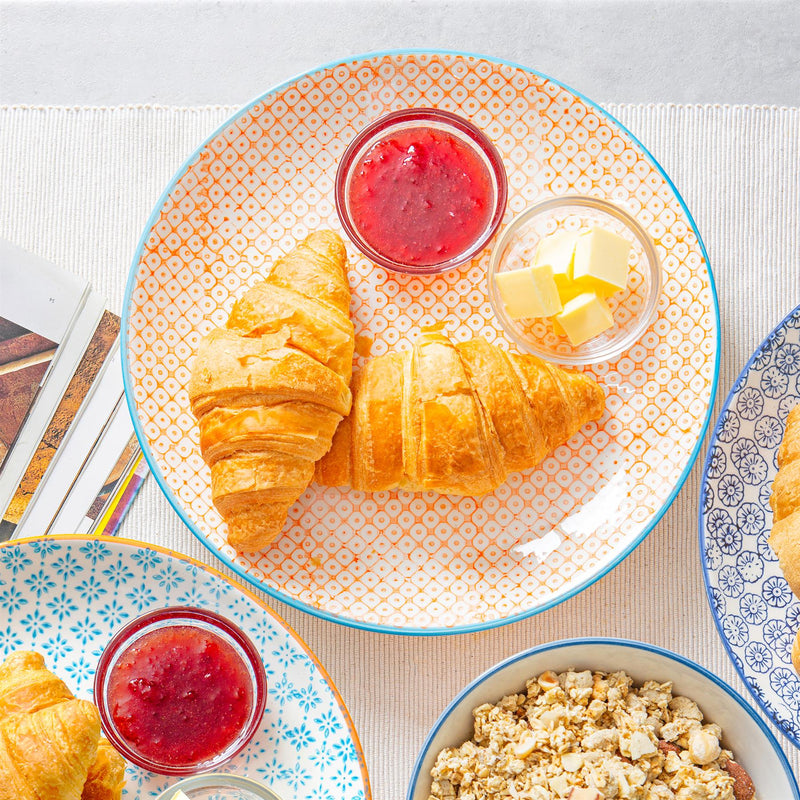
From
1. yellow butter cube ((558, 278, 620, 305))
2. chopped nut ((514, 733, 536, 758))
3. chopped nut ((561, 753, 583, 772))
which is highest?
yellow butter cube ((558, 278, 620, 305))

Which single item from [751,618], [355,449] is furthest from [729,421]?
[355,449]

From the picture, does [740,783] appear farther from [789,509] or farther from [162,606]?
[162,606]

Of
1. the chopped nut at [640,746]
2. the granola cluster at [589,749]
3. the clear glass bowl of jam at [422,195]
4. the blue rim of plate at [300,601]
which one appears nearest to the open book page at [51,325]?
the blue rim of plate at [300,601]

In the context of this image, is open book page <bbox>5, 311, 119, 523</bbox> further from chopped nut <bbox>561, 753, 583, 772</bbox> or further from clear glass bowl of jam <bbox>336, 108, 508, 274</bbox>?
chopped nut <bbox>561, 753, 583, 772</bbox>

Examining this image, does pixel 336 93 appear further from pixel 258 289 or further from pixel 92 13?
pixel 92 13

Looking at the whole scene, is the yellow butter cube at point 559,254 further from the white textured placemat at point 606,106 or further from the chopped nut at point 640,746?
the chopped nut at point 640,746

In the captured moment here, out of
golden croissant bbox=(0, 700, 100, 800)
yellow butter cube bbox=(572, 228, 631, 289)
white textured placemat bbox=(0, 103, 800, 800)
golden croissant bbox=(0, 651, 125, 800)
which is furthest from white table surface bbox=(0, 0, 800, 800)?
golden croissant bbox=(0, 700, 100, 800)

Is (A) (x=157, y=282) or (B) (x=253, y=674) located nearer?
(B) (x=253, y=674)
